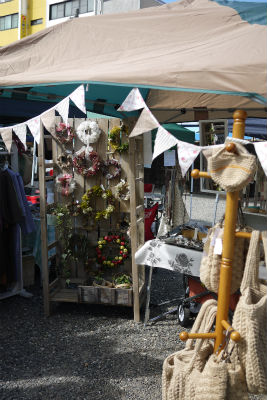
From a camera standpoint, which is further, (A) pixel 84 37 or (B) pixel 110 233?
(B) pixel 110 233

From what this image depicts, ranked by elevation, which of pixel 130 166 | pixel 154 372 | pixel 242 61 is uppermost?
pixel 242 61

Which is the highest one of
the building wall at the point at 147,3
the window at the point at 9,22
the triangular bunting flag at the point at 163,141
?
the window at the point at 9,22

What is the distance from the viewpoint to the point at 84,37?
348 centimetres

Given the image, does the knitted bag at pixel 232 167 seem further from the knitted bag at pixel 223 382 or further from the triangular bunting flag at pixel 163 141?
the knitted bag at pixel 223 382

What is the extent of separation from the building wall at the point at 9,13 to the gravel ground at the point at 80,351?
2994 cm

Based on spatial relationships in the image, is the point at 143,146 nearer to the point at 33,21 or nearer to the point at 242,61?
the point at 242,61

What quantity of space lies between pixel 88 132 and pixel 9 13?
101 feet

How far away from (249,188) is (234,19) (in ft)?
5.71

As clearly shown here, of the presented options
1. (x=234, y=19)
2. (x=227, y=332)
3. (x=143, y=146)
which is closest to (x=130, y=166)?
(x=143, y=146)

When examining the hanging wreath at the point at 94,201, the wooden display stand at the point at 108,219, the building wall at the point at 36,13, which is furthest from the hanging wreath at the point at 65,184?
the building wall at the point at 36,13

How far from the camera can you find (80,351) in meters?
3.38

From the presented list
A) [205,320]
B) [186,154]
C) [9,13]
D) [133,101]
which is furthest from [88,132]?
[9,13]

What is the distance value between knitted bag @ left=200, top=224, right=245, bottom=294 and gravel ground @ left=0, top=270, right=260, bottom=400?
50.3 inches

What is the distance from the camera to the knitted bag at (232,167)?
181 centimetres
